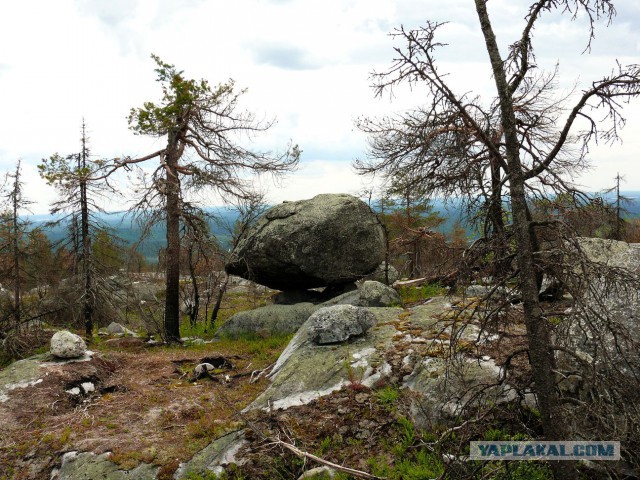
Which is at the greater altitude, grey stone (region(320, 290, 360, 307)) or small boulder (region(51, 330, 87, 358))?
grey stone (region(320, 290, 360, 307))

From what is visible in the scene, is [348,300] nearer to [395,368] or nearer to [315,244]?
[315,244]

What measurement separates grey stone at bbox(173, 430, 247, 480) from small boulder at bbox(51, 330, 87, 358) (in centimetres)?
645

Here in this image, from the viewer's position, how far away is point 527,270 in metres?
4.78

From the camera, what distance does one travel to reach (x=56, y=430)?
859 cm

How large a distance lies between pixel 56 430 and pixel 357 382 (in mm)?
5968

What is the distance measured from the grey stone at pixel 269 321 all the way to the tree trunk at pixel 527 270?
35.3ft

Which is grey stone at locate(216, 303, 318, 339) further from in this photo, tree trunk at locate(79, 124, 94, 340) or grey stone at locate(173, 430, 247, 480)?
grey stone at locate(173, 430, 247, 480)

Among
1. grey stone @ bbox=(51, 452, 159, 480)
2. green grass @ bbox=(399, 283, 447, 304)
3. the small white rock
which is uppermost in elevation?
green grass @ bbox=(399, 283, 447, 304)

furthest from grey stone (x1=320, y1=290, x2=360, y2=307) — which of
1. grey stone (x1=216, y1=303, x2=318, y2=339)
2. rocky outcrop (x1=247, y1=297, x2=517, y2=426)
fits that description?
rocky outcrop (x1=247, y1=297, x2=517, y2=426)

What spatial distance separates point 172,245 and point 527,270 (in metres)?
13.9

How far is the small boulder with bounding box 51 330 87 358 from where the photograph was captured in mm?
11703

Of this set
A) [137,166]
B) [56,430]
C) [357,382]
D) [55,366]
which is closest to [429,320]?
[357,382]

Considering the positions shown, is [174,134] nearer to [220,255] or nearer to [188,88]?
[188,88]

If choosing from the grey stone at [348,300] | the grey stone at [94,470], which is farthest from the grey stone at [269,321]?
the grey stone at [94,470]
